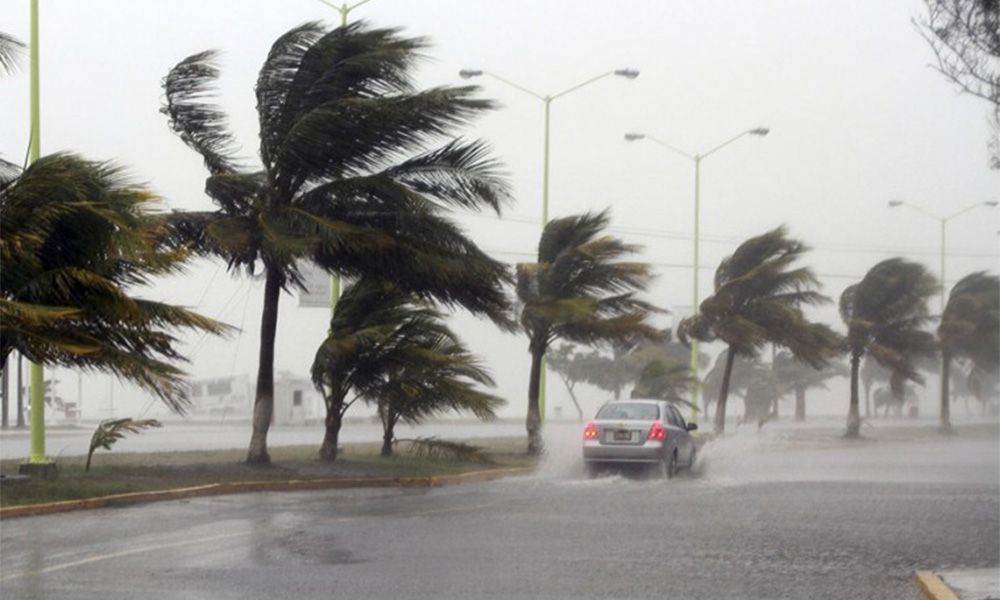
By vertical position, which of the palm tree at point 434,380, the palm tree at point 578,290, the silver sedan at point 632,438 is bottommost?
the silver sedan at point 632,438

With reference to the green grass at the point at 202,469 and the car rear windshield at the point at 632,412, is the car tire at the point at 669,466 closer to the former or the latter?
the car rear windshield at the point at 632,412

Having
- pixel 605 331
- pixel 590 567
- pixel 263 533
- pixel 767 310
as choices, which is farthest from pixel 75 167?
pixel 767 310

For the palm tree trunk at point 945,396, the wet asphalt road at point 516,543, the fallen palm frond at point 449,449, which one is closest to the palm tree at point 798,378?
the palm tree trunk at point 945,396

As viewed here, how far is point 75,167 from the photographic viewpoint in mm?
16359

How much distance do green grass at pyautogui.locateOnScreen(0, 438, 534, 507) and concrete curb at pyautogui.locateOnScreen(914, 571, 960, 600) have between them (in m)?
10.9

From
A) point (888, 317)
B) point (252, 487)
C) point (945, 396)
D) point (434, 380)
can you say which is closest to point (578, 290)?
point (434, 380)

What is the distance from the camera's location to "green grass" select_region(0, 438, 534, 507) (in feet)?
68.2

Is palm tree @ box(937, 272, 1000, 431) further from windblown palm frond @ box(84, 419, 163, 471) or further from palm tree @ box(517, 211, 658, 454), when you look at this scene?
windblown palm frond @ box(84, 419, 163, 471)

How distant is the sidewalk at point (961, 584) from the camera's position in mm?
11656

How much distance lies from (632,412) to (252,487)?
23.6 ft

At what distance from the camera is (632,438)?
88.0 ft

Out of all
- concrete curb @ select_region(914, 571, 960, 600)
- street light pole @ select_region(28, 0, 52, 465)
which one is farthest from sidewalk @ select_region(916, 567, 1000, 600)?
street light pole @ select_region(28, 0, 52, 465)

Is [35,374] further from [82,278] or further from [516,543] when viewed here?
[516,543]

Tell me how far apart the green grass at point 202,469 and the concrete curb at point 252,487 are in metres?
0.25
